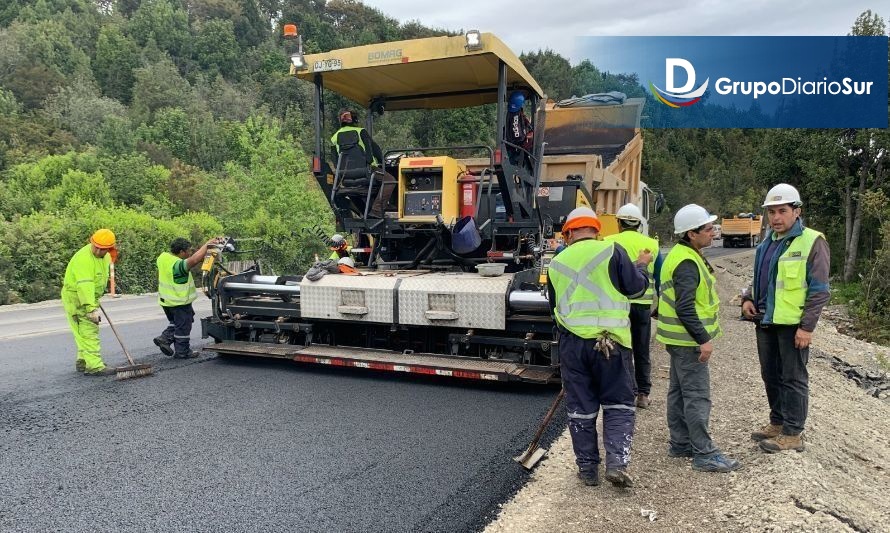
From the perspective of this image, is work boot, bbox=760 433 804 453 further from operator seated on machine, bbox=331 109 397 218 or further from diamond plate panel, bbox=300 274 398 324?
operator seated on machine, bbox=331 109 397 218

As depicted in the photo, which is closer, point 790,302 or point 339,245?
point 790,302

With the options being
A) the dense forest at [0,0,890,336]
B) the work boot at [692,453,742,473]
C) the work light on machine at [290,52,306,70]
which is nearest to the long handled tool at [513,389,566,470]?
the work boot at [692,453,742,473]

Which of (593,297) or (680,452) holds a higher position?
(593,297)

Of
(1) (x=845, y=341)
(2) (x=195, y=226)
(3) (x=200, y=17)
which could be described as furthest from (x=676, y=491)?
(3) (x=200, y=17)

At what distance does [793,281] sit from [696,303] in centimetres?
56

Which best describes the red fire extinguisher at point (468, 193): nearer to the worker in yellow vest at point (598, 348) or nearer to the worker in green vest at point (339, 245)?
the worker in green vest at point (339, 245)

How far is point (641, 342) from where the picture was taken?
4.85 meters

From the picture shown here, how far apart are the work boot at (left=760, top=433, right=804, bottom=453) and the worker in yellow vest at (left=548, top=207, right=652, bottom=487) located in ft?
2.98

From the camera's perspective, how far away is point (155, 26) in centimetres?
6838

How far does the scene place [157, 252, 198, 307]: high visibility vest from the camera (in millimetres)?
6496

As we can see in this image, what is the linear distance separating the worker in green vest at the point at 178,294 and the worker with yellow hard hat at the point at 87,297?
24.5 inches

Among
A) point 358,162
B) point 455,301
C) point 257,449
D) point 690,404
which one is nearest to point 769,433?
point 690,404

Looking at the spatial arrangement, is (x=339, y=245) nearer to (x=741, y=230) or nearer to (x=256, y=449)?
(x=256, y=449)

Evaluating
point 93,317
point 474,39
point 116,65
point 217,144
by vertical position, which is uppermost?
point 116,65
